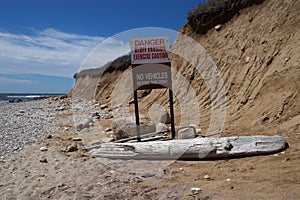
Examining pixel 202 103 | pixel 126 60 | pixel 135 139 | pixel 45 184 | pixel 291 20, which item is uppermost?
pixel 126 60

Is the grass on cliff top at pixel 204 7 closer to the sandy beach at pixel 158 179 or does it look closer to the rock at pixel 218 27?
the rock at pixel 218 27

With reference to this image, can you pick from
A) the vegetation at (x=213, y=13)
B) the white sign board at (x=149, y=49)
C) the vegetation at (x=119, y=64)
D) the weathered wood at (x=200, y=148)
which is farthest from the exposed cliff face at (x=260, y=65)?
the vegetation at (x=119, y=64)

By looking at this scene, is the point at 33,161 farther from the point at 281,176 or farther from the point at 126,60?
the point at 126,60

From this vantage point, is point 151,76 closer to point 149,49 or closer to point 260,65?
point 149,49

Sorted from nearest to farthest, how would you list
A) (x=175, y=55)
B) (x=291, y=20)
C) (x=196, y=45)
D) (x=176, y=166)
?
(x=176, y=166) < (x=291, y=20) < (x=196, y=45) < (x=175, y=55)

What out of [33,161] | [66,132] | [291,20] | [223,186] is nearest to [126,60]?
[66,132]

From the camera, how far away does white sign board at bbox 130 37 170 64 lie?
7578mm

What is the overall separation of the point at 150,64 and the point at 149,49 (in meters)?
A: 0.46

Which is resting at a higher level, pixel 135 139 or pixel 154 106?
pixel 154 106

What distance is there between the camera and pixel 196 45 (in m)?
15.0

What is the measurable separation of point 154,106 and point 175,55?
394 centimetres

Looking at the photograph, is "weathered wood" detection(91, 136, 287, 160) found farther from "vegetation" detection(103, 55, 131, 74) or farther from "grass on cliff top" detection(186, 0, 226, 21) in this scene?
"vegetation" detection(103, 55, 131, 74)

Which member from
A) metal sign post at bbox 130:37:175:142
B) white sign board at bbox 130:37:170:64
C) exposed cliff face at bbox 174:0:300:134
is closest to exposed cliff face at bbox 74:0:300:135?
exposed cliff face at bbox 174:0:300:134

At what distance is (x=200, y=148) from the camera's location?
5.68 metres
